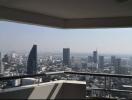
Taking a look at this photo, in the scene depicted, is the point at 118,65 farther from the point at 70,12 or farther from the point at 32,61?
the point at 32,61

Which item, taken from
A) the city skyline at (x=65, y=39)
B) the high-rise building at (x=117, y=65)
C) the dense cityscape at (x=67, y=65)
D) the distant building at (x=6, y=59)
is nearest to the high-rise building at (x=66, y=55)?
the dense cityscape at (x=67, y=65)

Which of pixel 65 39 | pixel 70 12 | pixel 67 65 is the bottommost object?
pixel 67 65

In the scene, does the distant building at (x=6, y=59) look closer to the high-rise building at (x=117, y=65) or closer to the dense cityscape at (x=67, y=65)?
the dense cityscape at (x=67, y=65)

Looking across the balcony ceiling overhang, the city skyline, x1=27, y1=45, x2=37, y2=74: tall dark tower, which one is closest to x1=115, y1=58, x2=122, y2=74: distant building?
the city skyline

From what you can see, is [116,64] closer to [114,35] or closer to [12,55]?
[114,35]

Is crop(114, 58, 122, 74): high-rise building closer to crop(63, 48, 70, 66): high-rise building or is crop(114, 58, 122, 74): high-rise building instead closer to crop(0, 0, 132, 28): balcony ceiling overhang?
crop(0, 0, 132, 28): balcony ceiling overhang

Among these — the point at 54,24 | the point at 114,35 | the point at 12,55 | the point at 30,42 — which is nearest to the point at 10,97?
the point at 12,55

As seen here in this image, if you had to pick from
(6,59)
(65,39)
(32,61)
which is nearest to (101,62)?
(65,39)
